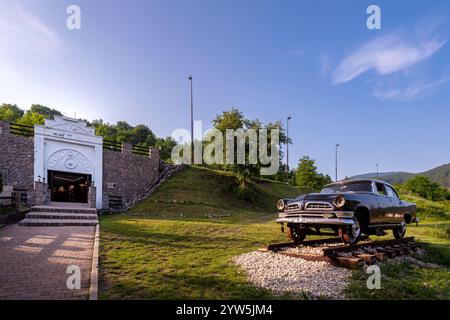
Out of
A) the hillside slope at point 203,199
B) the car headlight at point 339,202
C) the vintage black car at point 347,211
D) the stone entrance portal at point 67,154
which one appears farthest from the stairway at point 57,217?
the car headlight at point 339,202

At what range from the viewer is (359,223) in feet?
24.6

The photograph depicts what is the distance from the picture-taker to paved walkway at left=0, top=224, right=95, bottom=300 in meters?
4.44

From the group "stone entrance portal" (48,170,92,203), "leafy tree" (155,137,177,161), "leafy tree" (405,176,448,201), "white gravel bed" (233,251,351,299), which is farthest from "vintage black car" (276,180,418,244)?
"leafy tree" (405,176,448,201)

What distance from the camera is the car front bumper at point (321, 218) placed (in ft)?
21.6

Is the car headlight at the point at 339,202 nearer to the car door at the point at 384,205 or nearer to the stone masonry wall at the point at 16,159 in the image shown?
the car door at the point at 384,205

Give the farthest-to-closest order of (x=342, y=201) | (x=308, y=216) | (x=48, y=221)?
(x=48, y=221) → (x=308, y=216) → (x=342, y=201)

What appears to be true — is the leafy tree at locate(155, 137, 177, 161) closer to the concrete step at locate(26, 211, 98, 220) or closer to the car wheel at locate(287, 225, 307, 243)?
the concrete step at locate(26, 211, 98, 220)

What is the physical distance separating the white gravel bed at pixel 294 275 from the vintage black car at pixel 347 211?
1.27 m

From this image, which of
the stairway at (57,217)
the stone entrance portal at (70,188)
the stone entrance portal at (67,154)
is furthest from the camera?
the stone entrance portal at (70,188)

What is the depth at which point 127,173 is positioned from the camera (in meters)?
21.9

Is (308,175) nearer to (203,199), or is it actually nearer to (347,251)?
(203,199)
